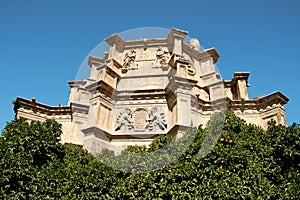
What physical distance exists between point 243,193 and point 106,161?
4.63 meters

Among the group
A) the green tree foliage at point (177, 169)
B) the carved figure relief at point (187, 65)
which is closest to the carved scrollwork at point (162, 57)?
the carved figure relief at point (187, 65)

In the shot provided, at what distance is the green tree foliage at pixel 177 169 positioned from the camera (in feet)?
28.3

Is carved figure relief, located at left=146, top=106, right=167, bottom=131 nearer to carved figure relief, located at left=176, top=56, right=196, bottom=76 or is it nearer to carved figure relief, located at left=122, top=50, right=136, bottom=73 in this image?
carved figure relief, located at left=176, top=56, right=196, bottom=76

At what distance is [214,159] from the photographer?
29.8 ft

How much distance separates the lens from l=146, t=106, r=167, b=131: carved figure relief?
16.0m

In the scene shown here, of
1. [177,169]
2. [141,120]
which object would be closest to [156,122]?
[141,120]

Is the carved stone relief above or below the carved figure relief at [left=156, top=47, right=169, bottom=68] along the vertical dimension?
below

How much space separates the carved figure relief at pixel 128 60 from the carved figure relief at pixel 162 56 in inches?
73.0

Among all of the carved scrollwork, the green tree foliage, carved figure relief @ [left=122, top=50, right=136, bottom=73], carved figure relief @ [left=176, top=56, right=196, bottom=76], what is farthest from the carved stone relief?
the green tree foliage

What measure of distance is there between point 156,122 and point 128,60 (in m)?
6.84

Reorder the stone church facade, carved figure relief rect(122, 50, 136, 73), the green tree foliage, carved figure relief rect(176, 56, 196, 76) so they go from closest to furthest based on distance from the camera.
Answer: the green tree foliage < the stone church facade < carved figure relief rect(176, 56, 196, 76) < carved figure relief rect(122, 50, 136, 73)

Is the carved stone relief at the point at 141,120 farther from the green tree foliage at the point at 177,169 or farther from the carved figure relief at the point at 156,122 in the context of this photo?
the green tree foliage at the point at 177,169

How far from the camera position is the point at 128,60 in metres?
21.0

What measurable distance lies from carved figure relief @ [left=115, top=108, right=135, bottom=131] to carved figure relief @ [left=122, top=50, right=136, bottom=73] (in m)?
4.83
